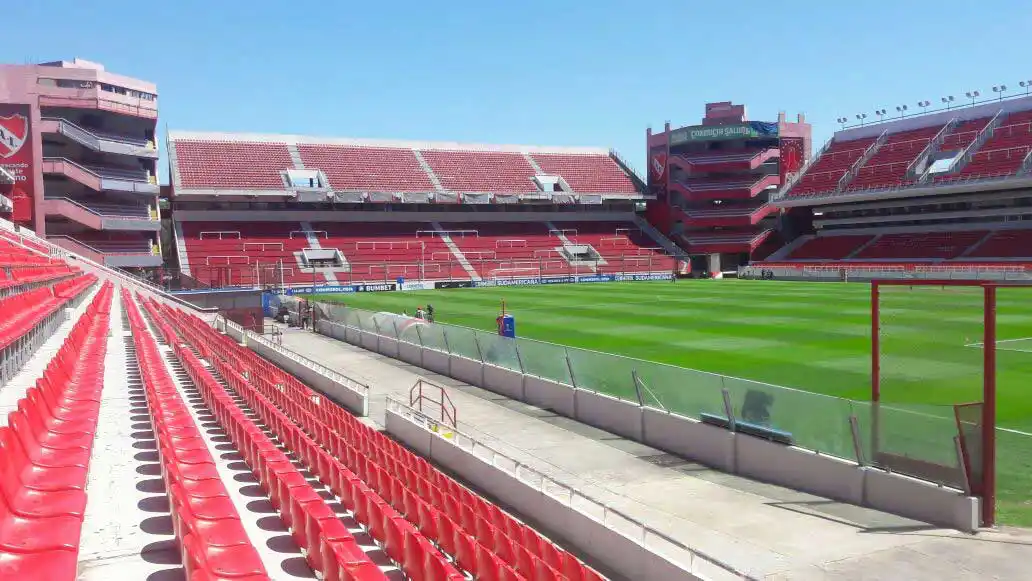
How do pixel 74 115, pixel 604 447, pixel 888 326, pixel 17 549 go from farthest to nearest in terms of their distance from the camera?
pixel 74 115 → pixel 888 326 → pixel 604 447 → pixel 17 549

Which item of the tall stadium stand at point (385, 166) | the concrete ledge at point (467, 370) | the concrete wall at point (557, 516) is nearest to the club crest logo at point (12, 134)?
the tall stadium stand at point (385, 166)

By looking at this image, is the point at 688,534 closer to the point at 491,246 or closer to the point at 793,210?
the point at 491,246

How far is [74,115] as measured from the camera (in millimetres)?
47594

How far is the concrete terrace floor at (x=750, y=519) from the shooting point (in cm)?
805

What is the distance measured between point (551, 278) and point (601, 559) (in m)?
51.9

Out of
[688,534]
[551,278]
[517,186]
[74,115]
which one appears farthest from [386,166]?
[688,534]

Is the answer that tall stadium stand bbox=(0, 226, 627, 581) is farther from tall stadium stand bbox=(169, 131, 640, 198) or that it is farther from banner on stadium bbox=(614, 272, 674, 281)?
tall stadium stand bbox=(169, 131, 640, 198)

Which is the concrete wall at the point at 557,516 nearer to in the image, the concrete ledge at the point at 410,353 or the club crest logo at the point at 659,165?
the concrete ledge at the point at 410,353

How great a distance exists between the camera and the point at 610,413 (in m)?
14.9

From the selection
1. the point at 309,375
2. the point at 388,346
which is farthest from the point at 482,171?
the point at 309,375

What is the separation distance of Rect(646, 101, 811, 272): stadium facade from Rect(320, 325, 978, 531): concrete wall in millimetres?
52630

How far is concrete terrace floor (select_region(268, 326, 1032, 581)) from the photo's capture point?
8.05 meters

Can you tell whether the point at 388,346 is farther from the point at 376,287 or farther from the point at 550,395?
the point at 376,287

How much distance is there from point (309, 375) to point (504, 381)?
17.7ft
